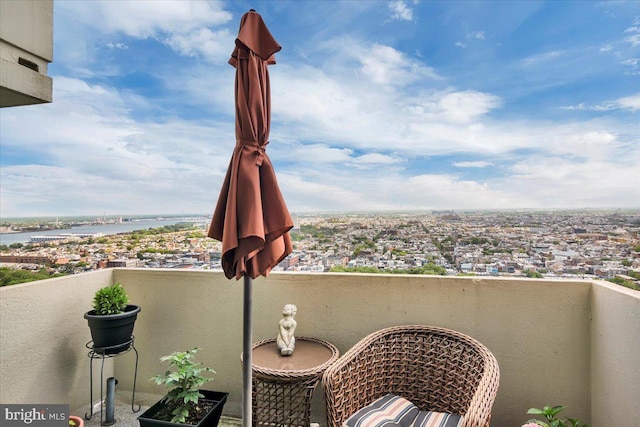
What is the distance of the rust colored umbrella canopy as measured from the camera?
4.93 feet

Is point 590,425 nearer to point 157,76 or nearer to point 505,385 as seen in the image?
point 505,385

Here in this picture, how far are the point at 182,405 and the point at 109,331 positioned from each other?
0.77 meters

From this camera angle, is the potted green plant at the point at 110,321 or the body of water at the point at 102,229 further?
the body of water at the point at 102,229

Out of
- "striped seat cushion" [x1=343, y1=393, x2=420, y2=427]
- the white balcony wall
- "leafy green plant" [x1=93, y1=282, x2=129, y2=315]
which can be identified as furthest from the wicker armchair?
the white balcony wall

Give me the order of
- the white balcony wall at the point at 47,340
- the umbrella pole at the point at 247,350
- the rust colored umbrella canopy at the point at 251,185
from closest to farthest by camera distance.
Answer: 1. the rust colored umbrella canopy at the point at 251,185
2. the umbrella pole at the point at 247,350
3. the white balcony wall at the point at 47,340

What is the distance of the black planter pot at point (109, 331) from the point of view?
96.3 inches

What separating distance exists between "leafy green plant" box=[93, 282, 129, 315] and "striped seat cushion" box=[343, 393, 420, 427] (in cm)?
191

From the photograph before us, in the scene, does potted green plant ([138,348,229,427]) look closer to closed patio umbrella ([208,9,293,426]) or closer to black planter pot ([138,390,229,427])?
black planter pot ([138,390,229,427])

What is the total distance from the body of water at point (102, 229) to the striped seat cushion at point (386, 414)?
221 centimetres

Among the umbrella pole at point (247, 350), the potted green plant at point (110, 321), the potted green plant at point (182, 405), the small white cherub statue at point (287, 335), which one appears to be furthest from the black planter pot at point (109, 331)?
the umbrella pole at point (247, 350)

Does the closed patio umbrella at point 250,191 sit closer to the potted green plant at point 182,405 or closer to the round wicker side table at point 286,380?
the round wicker side table at point 286,380

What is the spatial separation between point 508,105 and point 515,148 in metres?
0.43

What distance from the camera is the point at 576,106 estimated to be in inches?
114

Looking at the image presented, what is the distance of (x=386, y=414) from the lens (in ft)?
6.16
